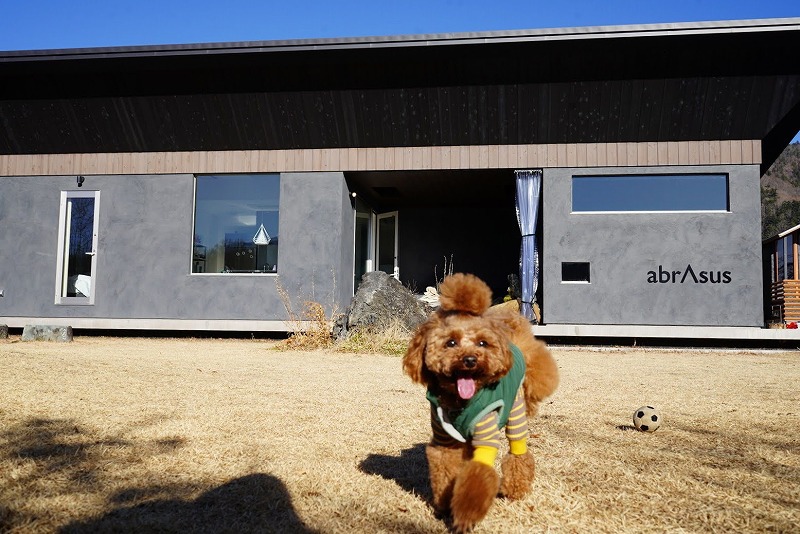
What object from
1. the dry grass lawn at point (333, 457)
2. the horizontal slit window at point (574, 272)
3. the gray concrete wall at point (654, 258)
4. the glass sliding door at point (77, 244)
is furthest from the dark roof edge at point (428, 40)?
the dry grass lawn at point (333, 457)

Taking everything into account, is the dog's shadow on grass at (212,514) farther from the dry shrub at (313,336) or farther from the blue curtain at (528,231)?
the blue curtain at (528,231)

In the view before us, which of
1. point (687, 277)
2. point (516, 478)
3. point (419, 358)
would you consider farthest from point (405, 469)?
point (687, 277)

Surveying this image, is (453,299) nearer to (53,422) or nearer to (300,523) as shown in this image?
(300,523)

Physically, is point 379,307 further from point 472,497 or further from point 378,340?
point 472,497

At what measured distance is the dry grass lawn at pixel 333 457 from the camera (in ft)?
7.98

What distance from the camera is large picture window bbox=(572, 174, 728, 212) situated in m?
12.0

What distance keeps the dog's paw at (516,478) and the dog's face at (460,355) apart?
507mm

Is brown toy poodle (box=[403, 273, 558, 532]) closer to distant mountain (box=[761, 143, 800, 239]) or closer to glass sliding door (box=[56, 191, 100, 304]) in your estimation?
glass sliding door (box=[56, 191, 100, 304])

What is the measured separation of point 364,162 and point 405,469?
33.2 feet

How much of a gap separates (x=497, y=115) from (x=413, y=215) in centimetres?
628

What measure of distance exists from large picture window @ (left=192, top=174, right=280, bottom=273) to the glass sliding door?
235cm

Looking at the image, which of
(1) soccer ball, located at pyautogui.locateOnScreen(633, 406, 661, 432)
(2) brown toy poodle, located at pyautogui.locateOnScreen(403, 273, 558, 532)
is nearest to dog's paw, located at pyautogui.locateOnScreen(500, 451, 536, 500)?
(2) brown toy poodle, located at pyautogui.locateOnScreen(403, 273, 558, 532)

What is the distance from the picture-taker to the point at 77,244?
13.4 meters

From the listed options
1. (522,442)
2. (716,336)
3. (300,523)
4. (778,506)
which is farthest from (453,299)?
(716,336)
